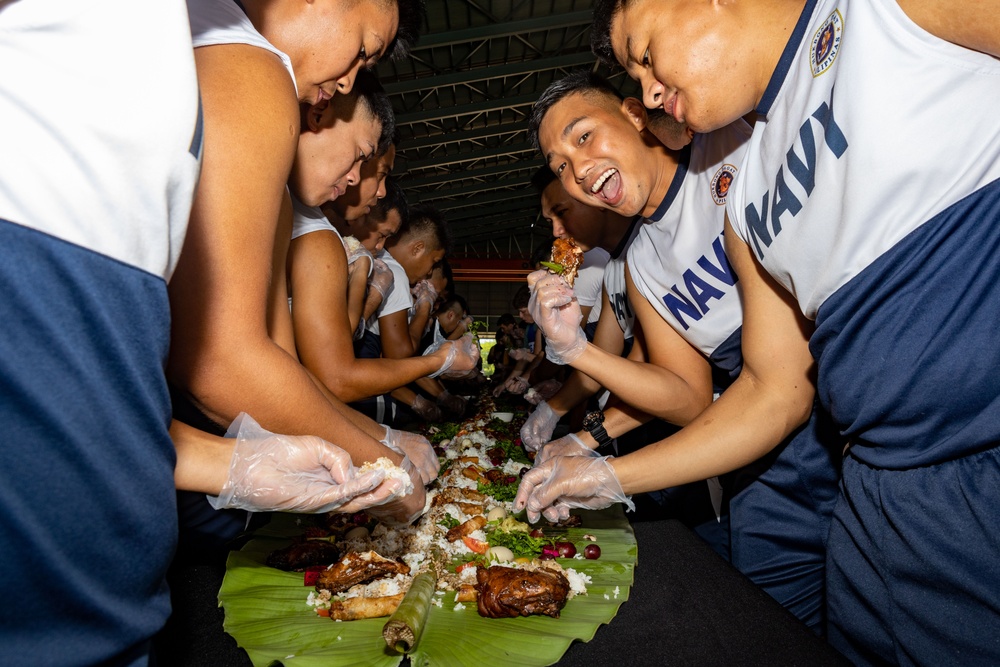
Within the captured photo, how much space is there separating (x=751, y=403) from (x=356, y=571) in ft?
4.28

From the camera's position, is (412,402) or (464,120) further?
(464,120)

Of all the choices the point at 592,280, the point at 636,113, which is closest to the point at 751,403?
the point at 636,113

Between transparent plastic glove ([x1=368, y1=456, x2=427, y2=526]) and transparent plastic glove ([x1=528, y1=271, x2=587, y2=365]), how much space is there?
2.65 feet

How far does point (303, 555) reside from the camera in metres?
1.65

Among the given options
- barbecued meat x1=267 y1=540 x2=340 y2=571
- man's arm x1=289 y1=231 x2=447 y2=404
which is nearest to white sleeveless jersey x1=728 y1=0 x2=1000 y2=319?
barbecued meat x1=267 y1=540 x2=340 y2=571

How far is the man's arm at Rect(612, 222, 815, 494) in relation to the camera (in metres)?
1.68

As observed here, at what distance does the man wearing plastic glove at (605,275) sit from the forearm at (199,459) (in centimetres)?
224

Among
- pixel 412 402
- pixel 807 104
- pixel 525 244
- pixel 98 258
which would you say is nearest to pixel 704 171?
pixel 807 104

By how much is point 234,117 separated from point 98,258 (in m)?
0.61

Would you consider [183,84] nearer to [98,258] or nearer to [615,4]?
[98,258]

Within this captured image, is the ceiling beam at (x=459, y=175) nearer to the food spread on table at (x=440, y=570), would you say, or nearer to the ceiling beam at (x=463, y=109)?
the ceiling beam at (x=463, y=109)

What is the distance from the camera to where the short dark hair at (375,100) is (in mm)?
2387

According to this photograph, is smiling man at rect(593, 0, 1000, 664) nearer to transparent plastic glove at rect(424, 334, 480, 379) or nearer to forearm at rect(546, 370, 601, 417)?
forearm at rect(546, 370, 601, 417)

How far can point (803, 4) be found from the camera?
146 centimetres
